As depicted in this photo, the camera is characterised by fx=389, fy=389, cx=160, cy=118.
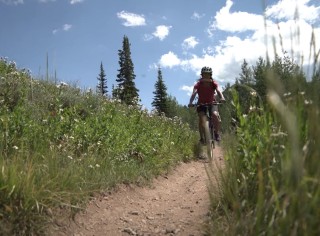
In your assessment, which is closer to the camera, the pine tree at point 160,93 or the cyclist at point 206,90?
the cyclist at point 206,90

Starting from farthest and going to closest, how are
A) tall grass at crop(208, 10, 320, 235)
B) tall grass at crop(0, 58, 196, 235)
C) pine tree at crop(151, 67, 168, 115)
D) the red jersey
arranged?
1. pine tree at crop(151, 67, 168, 115)
2. the red jersey
3. tall grass at crop(0, 58, 196, 235)
4. tall grass at crop(208, 10, 320, 235)

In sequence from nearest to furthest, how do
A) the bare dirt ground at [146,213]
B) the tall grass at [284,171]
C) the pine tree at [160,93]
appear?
the tall grass at [284,171]
the bare dirt ground at [146,213]
the pine tree at [160,93]

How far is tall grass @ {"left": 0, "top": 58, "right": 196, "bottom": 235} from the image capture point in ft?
11.9

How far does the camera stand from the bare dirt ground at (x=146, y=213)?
13.9 ft

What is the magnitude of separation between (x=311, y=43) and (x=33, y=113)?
16.3ft

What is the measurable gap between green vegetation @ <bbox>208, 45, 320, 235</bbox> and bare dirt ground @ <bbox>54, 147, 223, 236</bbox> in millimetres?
370

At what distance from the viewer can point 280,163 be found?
2.70 m

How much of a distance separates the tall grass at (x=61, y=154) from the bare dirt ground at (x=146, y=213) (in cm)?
18

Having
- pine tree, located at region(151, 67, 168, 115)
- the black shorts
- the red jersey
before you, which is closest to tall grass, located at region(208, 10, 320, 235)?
the black shorts

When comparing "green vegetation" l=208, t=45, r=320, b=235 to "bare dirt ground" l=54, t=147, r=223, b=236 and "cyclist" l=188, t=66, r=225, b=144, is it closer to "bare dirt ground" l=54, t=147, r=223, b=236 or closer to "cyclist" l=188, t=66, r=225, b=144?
"bare dirt ground" l=54, t=147, r=223, b=236

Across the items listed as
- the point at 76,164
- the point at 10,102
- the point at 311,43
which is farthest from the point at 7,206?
the point at 10,102

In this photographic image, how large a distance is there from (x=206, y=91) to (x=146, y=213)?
5575 millimetres

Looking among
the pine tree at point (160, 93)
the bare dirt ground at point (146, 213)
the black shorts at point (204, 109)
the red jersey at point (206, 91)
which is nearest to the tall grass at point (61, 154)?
the bare dirt ground at point (146, 213)

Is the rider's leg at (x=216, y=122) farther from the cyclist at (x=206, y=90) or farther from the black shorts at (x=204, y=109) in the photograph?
the black shorts at (x=204, y=109)
